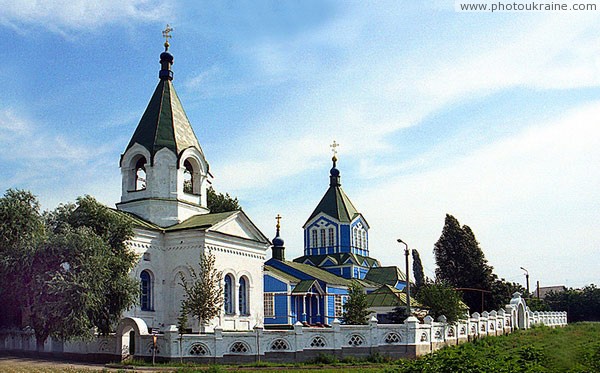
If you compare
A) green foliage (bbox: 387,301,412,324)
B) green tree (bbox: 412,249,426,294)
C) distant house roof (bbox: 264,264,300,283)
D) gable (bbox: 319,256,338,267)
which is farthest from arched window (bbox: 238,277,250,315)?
green tree (bbox: 412,249,426,294)

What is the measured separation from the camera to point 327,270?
49594 mm

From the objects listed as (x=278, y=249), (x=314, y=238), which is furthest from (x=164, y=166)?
(x=314, y=238)

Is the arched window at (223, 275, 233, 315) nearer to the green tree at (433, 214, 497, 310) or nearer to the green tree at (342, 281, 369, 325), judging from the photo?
the green tree at (342, 281, 369, 325)

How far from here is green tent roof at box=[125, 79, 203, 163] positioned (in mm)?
29078

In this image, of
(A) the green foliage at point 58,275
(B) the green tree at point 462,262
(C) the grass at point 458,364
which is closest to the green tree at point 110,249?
(A) the green foliage at point 58,275

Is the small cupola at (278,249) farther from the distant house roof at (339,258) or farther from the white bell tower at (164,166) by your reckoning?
the white bell tower at (164,166)

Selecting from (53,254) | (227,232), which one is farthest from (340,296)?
(53,254)

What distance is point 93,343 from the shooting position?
21.8 m

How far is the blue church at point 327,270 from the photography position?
3909cm

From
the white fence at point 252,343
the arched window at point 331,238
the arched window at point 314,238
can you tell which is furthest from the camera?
the arched window at point 314,238

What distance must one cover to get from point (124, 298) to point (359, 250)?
32.0 meters

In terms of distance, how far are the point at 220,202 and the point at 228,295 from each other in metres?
16.3

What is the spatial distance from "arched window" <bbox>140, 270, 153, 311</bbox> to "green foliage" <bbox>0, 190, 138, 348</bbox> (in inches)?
151

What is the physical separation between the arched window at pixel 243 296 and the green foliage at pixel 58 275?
736 centimetres
